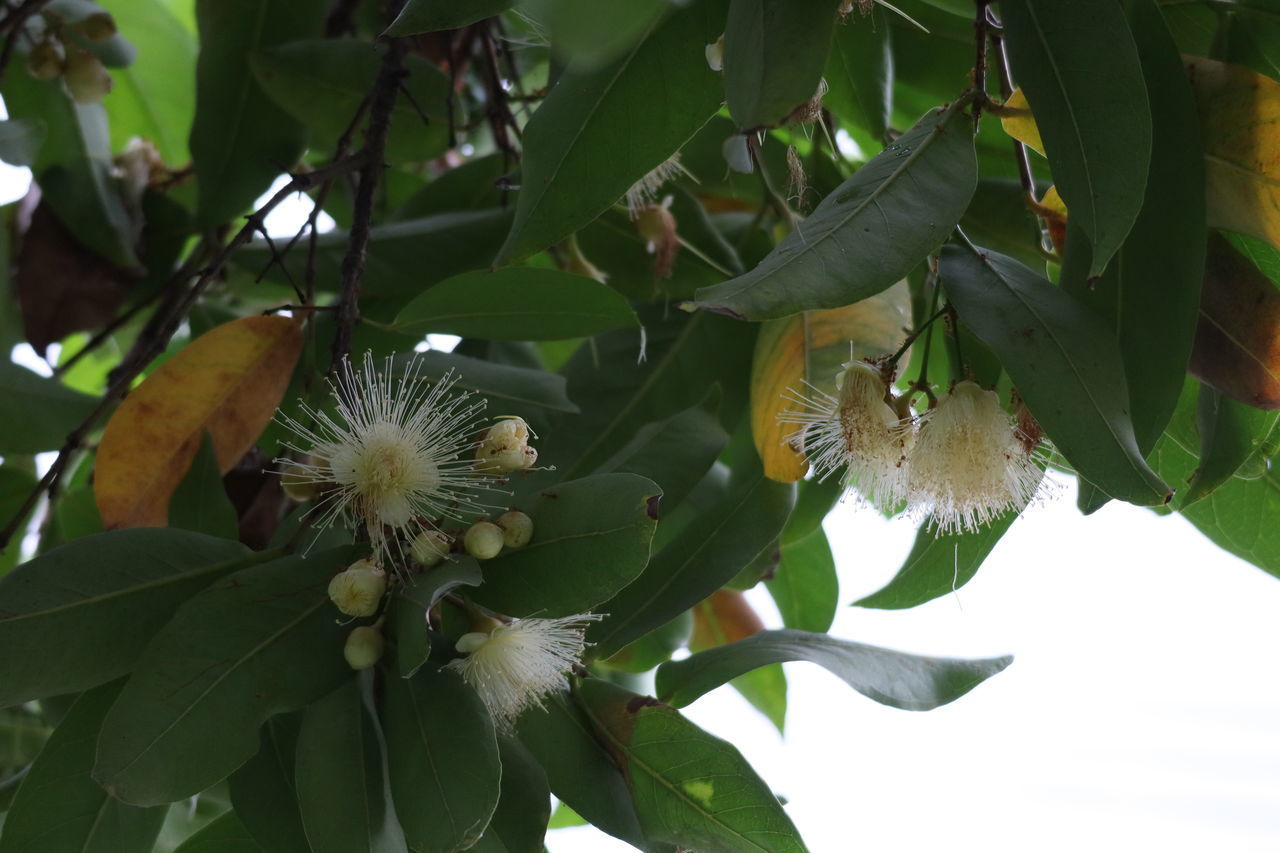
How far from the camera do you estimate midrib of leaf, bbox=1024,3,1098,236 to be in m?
0.55

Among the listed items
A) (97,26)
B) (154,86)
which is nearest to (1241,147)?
(97,26)

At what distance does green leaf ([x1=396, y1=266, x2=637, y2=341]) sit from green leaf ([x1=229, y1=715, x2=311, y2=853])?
278 mm

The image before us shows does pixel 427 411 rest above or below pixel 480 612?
above

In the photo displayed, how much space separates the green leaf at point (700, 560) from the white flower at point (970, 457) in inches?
3.6

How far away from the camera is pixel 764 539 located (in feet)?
2.41

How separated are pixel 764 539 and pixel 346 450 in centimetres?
26

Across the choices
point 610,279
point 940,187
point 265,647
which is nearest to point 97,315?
point 610,279

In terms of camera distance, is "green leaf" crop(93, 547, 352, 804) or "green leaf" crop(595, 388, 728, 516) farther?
"green leaf" crop(595, 388, 728, 516)

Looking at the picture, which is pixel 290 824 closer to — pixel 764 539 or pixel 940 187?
pixel 764 539

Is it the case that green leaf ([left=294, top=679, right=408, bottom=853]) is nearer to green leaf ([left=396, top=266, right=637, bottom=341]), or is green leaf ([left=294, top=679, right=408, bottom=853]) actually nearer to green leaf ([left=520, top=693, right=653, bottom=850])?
green leaf ([left=520, top=693, right=653, bottom=850])

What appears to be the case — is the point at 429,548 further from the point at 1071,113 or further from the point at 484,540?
the point at 1071,113

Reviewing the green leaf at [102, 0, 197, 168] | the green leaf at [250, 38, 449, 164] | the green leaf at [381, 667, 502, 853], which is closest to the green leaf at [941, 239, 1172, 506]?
the green leaf at [381, 667, 502, 853]

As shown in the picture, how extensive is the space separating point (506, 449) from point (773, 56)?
0.88 ft

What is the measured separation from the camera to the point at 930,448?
2.20 feet
